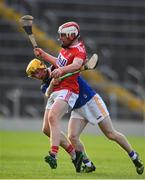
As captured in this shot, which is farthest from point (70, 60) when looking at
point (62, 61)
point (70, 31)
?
point (70, 31)

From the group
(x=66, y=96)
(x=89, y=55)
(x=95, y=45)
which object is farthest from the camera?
(x=95, y=45)

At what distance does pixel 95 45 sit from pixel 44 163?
57.0 ft

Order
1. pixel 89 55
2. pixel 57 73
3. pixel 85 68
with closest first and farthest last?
1. pixel 57 73
2. pixel 85 68
3. pixel 89 55

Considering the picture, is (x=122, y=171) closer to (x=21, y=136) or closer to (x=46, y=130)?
(x=46, y=130)

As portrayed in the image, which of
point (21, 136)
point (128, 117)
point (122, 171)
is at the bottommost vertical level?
point (128, 117)

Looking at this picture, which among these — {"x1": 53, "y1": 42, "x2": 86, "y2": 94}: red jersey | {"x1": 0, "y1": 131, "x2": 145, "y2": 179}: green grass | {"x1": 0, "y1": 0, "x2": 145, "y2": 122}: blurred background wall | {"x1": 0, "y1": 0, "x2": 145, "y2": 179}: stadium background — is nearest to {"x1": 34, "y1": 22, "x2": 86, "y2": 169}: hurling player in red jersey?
{"x1": 53, "y1": 42, "x2": 86, "y2": 94}: red jersey

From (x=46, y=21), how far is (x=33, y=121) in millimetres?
5576

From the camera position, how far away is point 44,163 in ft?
48.9

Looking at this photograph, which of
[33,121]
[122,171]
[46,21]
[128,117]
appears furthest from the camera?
[46,21]

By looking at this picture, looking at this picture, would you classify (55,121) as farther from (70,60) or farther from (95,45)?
(95,45)

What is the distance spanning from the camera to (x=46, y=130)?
12.9m

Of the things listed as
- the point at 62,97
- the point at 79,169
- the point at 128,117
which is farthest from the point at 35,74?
the point at 128,117

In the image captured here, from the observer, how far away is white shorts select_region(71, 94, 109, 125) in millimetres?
12805

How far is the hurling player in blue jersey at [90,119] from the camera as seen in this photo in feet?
42.0
